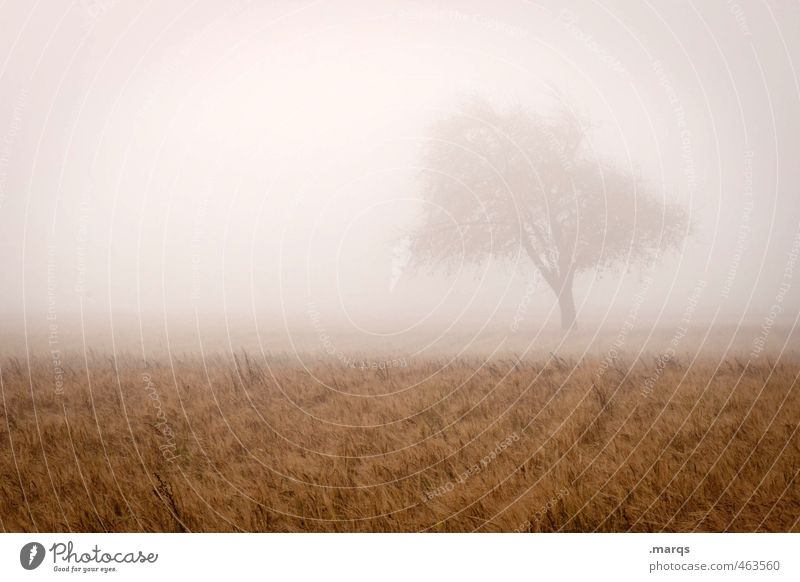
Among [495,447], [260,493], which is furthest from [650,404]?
[260,493]

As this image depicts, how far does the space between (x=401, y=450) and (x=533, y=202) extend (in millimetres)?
8308

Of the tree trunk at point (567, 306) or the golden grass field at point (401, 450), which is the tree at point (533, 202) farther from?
the golden grass field at point (401, 450)

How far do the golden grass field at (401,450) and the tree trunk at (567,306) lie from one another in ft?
9.93

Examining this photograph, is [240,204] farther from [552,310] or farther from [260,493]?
[552,310]

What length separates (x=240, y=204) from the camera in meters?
11.3

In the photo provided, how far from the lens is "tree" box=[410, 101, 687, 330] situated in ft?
42.5

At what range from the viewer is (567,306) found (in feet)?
45.4

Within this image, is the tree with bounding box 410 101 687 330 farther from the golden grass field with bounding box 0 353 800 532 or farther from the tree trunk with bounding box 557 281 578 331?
the golden grass field with bounding box 0 353 800 532

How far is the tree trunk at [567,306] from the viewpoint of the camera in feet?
42.4

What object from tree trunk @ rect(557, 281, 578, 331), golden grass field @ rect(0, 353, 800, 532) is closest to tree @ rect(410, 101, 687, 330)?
tree trunk @ rect(557, 281, 578, 331)

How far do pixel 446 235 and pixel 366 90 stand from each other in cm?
428

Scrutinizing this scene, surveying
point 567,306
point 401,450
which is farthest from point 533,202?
point 401,450

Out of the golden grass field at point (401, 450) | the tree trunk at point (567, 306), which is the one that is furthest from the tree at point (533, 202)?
the golden grass field at point (401, 450)

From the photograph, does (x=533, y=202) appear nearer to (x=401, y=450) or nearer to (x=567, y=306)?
(x=567, y=306)
